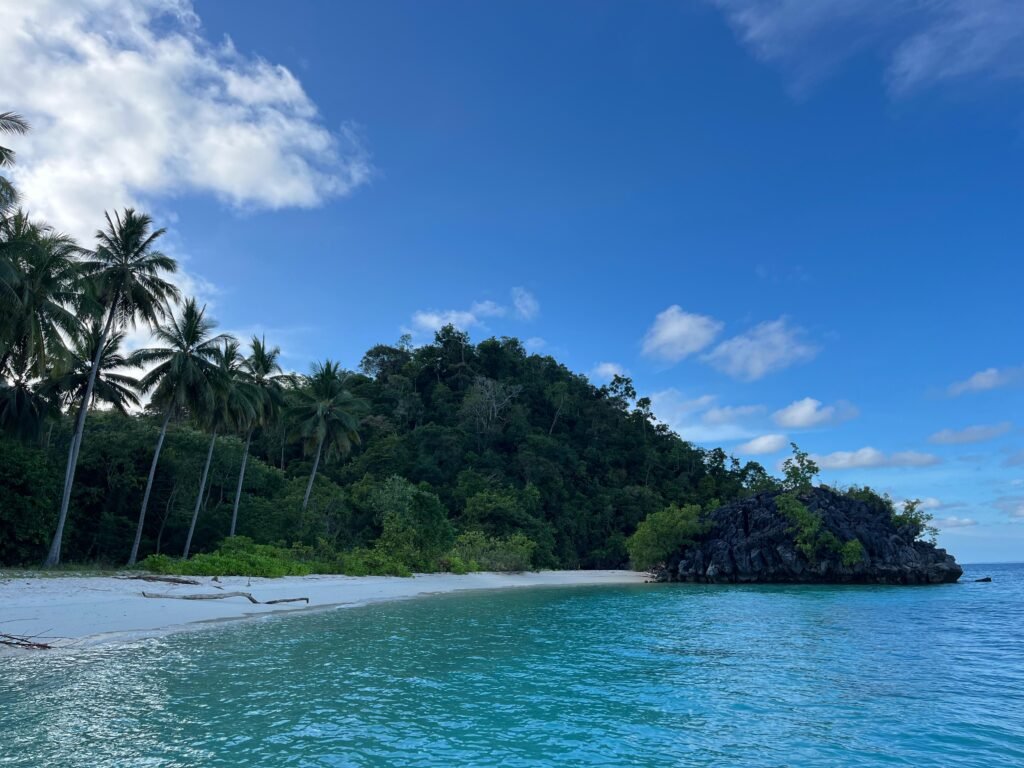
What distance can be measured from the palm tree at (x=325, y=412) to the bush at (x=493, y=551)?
11723 mm

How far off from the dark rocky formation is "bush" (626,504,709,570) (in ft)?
3.16

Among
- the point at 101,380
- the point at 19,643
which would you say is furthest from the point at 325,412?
the point at 19,643

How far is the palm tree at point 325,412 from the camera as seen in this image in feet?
133

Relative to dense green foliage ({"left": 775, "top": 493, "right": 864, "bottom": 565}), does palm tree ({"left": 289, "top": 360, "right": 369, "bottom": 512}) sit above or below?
above

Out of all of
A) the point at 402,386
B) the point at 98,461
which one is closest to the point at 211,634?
the point at 98,461

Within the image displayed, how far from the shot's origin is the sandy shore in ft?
42.8

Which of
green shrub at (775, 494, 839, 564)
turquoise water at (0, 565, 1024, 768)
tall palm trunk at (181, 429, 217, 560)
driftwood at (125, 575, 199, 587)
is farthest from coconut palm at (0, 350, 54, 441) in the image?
green shrub at (775, 494, 839, 564)

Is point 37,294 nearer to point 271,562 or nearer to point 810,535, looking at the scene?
point 271,562

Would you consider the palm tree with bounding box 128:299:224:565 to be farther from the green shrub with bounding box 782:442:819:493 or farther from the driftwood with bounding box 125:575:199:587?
the green shrub with bounding box 782:442:819:493

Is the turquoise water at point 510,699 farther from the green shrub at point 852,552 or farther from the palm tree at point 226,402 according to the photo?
the green shrub at point 852,552

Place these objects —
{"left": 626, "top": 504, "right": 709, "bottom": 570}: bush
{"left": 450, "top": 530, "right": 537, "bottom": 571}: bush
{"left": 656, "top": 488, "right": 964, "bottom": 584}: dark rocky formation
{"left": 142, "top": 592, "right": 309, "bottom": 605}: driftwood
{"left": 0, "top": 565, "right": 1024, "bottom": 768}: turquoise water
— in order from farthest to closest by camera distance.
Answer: {"left": 626, "top": 504, "right": 709, "bottom": 570}: bush < {"left": 656, "top": 488, "right": 964, "bottom": 584}: dark rocky formation < {"left": 450, "top": 530, "right": 537, "bottom": 571}: bush < {"left": 142, "top": 592, "right": 309, "bottom": 605}: driftwood < {"left": 0, "top": 565, "right": 1024, "bottom": 768}: turquoise water

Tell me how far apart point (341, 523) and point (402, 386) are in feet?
97.7

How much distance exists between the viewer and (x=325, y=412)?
4112 centimetres

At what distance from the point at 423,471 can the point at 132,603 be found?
40.2 metres
